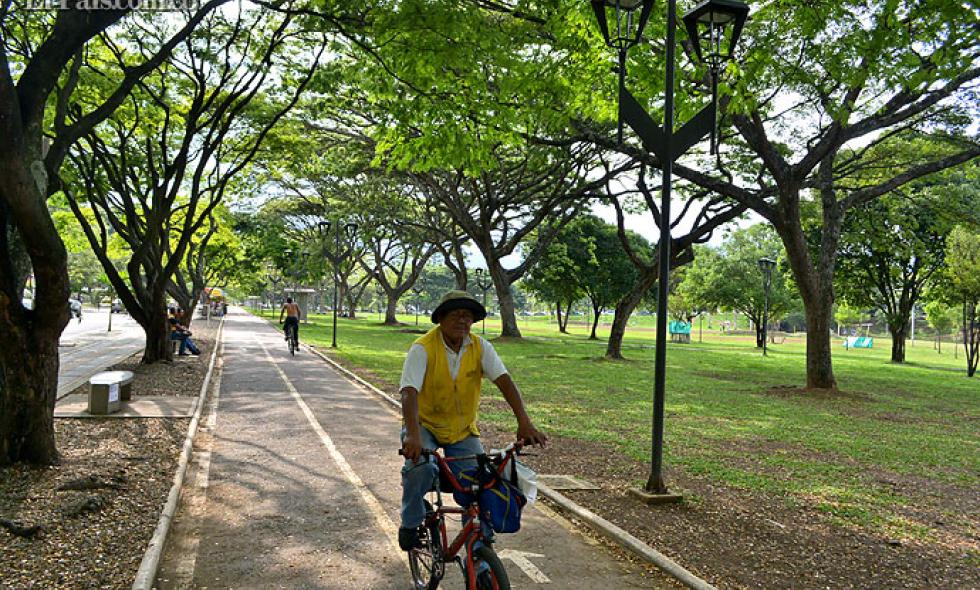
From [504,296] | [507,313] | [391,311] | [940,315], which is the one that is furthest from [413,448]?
[940,315]

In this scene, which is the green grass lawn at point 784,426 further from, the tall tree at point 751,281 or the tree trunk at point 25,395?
the tall tree at point 751,281

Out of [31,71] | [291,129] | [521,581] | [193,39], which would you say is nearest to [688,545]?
[521,581]

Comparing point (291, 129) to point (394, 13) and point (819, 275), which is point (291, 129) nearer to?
point (394, 13)

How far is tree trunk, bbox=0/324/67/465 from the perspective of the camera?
6.64 m

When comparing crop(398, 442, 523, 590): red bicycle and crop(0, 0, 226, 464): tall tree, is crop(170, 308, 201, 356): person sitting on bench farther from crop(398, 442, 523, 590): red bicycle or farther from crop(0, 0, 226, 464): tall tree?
crop(398, 442, 523, 590): red bicycle

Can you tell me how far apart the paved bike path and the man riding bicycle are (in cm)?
108

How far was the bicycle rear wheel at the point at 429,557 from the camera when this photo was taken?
3.86 meters

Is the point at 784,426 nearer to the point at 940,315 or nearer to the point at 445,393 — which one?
the point at 445,393

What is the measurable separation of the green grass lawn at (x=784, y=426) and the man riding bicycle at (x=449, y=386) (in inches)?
164

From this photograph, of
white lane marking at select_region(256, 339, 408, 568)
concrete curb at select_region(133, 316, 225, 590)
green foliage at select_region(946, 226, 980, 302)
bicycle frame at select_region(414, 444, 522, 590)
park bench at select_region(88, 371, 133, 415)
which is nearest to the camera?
bicycle frame at select_region(414, 444, 522, 590)

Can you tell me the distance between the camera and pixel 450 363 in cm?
402

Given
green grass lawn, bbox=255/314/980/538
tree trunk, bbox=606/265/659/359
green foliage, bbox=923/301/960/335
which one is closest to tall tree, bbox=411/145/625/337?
tree trunk, bbox=606/265/659/359

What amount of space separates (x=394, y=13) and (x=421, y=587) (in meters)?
6.43

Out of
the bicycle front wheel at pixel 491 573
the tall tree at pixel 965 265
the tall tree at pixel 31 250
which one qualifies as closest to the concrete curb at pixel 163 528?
the tall tree at pixel 31 250
